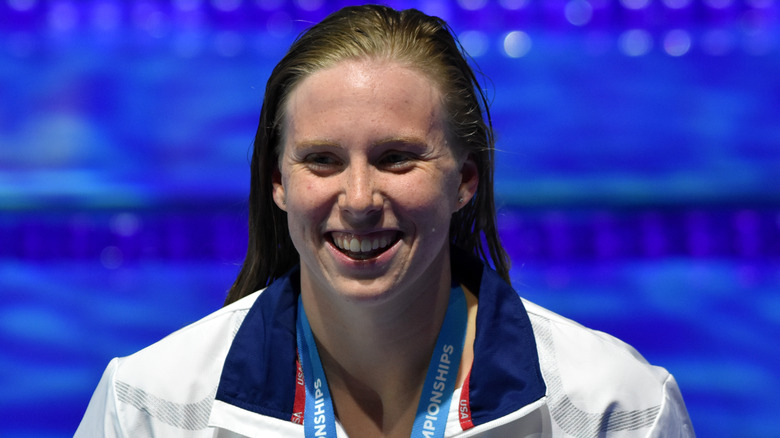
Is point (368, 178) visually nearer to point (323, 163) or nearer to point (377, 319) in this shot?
point (323, 163)

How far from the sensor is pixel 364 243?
162cm

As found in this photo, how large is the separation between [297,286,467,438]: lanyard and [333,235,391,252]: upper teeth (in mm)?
267

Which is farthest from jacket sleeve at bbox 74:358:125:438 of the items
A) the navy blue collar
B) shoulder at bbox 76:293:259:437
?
the navy blue collar

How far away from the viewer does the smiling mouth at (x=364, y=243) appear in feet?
5.32

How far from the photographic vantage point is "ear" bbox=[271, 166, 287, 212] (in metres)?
1.81

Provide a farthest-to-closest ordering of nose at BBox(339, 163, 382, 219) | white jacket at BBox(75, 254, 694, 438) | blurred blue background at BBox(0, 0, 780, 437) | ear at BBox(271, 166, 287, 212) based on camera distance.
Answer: blurred blue background at BBox(0, 0, 780, 437) → ear at BBox(271, 166, 287, 212) → white jacket at BBox(75, 254, 694, 438) → nose at BBox(339, 163, 382, 219)

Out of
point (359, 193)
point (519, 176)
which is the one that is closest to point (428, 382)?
point (359, 193)

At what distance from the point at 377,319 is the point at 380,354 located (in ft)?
A: 0.31

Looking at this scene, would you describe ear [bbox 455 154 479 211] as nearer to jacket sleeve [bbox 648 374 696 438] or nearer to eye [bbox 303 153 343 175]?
eye [bbox 303 153 343 175]

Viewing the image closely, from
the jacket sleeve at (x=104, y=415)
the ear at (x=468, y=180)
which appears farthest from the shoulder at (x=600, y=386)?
the jacket sleeve at (x=104, y=415)

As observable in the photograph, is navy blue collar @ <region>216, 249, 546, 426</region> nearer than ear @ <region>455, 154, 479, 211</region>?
Yes

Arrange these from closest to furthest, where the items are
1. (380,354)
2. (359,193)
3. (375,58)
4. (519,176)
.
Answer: (359,193), (375,58), (380,354), (519,176)

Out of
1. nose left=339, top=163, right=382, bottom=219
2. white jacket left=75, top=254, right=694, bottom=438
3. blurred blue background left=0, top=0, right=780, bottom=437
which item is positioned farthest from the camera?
blurred blue background left=0, top=0, right=780, bottom=437

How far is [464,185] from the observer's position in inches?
72.0
